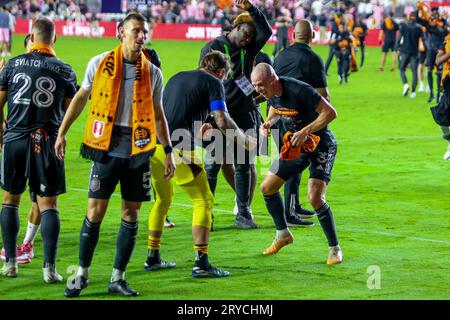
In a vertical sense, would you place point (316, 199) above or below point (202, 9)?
above

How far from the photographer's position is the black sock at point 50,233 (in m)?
8.78

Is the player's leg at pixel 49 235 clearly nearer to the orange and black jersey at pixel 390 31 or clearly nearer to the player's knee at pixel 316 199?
the player's knee at pixel 316 199

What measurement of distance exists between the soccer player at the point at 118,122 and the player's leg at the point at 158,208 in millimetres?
1074

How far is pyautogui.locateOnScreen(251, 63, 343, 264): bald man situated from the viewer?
970cm

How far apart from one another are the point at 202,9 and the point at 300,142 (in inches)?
1829

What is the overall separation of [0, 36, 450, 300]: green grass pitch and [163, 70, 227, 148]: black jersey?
1.37 metres

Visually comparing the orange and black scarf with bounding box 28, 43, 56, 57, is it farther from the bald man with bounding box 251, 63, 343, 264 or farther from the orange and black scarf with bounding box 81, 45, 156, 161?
the bald man with bounding box 251, 63, 343, 264

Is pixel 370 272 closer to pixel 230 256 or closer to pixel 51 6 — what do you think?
pixel 230 256

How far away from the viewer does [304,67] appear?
38.5 feet

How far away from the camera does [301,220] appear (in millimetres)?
11812

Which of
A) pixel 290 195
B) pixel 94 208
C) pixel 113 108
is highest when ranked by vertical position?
pixel 113 108

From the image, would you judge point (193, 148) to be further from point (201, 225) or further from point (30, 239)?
point (30, 239)

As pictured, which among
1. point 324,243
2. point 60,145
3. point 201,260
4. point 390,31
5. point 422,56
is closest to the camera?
point 60,145

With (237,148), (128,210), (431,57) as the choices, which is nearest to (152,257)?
(128,210)
